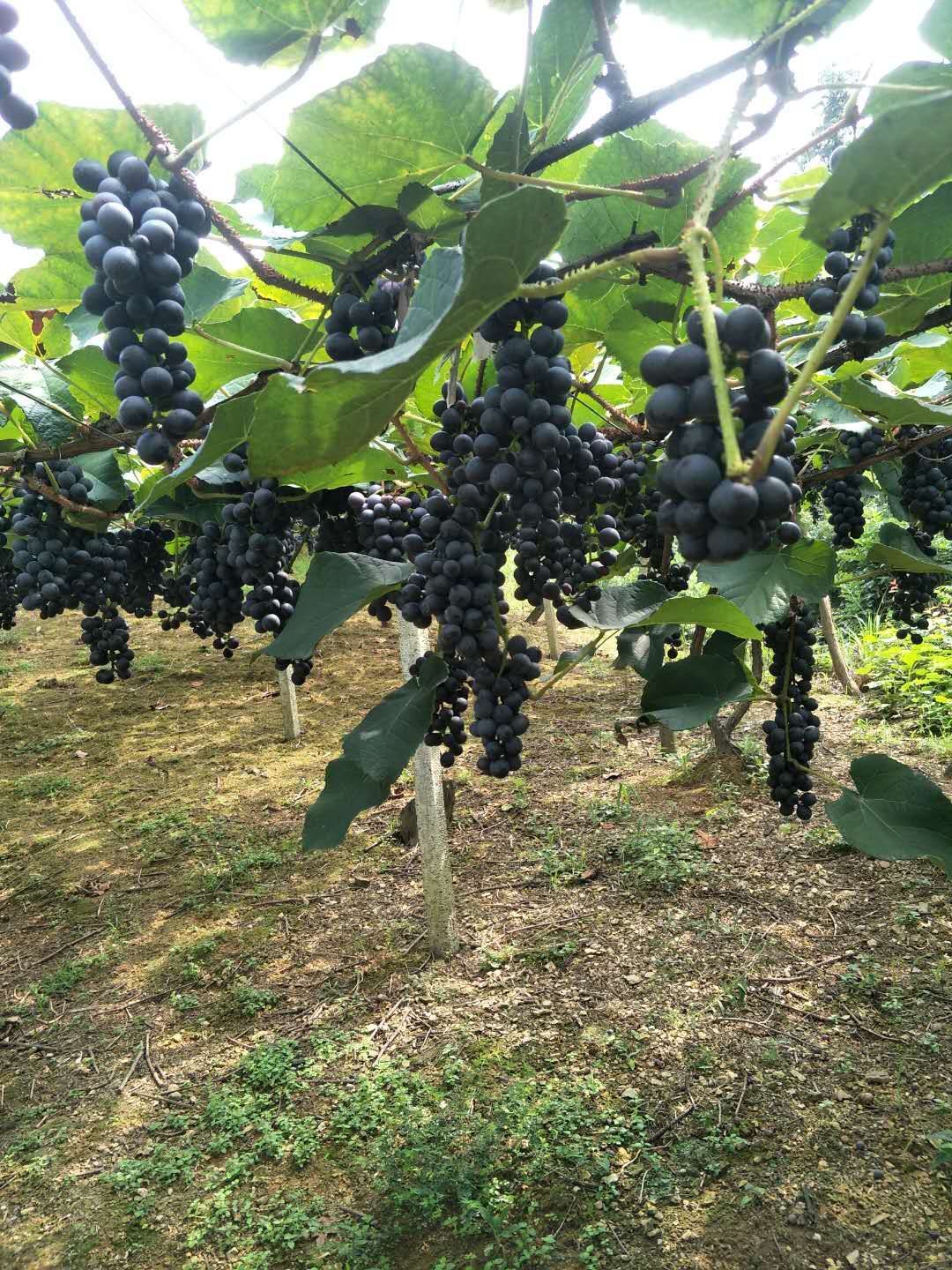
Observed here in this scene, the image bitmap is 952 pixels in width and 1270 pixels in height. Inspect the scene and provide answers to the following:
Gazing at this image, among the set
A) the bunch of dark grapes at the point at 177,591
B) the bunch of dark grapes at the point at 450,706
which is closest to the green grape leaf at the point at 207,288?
the bunch of dark grapes at the point at 450,706

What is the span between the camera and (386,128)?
0.91 meters

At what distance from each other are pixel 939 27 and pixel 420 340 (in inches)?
32.9

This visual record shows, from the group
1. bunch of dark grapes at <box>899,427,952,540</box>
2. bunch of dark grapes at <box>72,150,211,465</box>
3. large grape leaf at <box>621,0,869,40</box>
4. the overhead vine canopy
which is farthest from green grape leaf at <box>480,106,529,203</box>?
bunch of dark grapes at <box>899,427,952,540</box>

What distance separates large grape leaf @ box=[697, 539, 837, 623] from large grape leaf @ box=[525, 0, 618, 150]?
795mm

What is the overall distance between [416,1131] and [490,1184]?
0.32 meters

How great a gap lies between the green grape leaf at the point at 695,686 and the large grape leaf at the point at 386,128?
0.96m

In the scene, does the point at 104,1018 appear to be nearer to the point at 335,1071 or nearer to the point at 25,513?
the point at 335,1071

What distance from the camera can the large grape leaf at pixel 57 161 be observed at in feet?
3.26

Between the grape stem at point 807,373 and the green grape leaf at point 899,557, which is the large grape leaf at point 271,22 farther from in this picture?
the green grape leaf at point 899,557

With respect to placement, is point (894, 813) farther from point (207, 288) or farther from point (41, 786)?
point (41, 786)

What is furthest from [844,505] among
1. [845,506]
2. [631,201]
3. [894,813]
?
[631,201]

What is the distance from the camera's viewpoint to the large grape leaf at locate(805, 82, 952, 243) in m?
0.46

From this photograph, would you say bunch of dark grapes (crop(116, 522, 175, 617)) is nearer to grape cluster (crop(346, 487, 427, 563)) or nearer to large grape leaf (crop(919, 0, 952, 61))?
grape cluster (crop(346, 487, 427, 563))

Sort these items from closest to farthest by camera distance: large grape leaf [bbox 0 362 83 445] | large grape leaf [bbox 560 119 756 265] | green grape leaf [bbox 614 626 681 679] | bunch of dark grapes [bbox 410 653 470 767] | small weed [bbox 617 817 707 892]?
large grape leaf [bbox 560 119 756 265] → bunch of dark grapes [bbox 410 653 470 767] → green grape leaf [bbox 614 626 681 679] → large grape leaf [bbox 0 362 83 445] → small weed [bbox 617 817 707 892]
